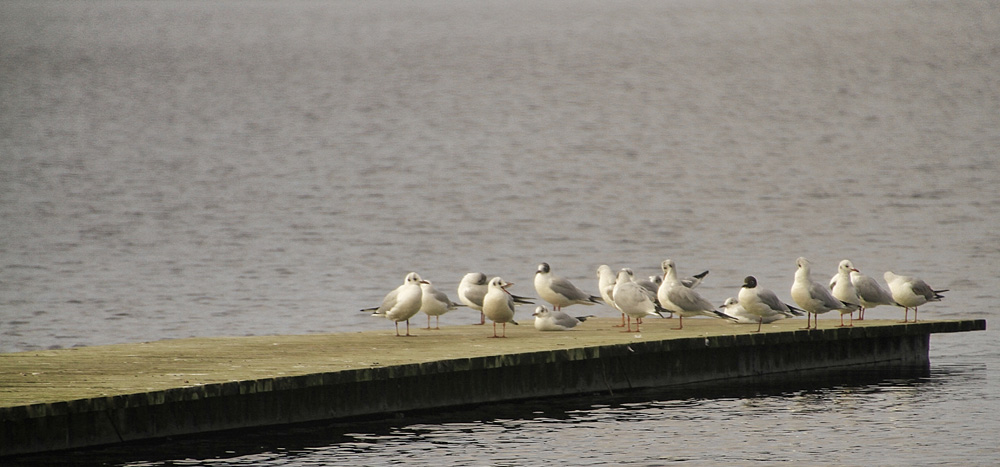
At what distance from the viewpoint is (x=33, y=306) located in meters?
38.7

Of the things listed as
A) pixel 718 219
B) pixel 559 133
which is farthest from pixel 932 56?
pixel 718 219

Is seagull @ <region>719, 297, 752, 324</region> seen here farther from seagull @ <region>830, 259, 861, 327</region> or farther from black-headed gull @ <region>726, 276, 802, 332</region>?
seagull @ <region>830, 259, 861, 327</region>

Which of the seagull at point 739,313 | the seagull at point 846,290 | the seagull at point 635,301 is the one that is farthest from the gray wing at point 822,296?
the seagull at point 635,301

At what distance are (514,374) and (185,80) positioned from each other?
107 meters

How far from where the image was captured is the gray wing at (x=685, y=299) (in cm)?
2167

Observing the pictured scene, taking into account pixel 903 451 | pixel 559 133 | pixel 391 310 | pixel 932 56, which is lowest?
pixel 903 451

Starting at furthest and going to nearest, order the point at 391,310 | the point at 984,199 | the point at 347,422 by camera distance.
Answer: the point at 984,199 < the point at 391,310 < the point at 347,422

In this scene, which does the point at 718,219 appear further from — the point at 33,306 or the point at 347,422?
the point at 347,422

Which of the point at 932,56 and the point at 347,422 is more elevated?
Result: the point at 932,56

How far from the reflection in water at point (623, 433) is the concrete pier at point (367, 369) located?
10.6 inches

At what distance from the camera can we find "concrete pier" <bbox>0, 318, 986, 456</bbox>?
15906 mm

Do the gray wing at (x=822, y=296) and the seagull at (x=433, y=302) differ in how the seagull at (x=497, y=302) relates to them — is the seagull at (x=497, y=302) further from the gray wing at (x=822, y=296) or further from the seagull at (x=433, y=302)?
the gray wing at (x=822, y=296)

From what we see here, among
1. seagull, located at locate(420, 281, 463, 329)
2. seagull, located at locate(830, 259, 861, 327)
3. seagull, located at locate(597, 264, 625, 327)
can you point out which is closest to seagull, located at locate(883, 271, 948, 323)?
seagull, located at locate(830, 259, 861, 327)

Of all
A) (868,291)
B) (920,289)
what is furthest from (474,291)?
(920,289)
